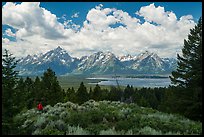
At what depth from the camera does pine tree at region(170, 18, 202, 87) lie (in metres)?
20.8

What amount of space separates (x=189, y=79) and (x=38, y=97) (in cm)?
3452

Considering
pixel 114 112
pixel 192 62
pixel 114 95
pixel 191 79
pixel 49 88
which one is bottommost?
pixel 114 95

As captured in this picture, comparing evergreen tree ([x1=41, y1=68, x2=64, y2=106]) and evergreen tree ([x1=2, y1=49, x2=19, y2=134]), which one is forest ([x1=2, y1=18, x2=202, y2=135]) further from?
evergreen tree ([x1=41, y1=68, x2=64, y2=106])

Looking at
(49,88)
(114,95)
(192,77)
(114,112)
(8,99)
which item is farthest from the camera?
(114,95)

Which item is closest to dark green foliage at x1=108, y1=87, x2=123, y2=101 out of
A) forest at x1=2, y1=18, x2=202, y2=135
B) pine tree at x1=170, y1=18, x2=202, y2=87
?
forest at x1=2, y1=18, x2=202, y2=135

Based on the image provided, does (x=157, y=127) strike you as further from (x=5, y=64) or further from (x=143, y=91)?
(x=143, y=91)

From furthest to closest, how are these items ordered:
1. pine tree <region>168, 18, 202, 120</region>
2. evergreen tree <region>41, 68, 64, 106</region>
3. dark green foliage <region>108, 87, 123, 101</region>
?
dark green foliage <region>108, 87, 123, 101</region>, evergreen tree <region>41, 68, 64, 106</region>, pine tree <region>168, 18, 202, 120</region>

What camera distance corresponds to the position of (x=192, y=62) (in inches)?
850

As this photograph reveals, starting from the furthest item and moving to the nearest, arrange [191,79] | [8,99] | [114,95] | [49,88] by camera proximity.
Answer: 1. [114,95]
2. [49,88]
3. [191,79]
4. [8,99]

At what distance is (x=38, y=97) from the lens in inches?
1949

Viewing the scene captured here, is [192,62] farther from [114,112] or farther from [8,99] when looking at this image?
[8,99]

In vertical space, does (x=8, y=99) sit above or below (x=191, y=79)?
below

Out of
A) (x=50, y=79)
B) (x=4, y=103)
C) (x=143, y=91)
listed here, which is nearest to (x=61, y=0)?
(x=4, y=103)

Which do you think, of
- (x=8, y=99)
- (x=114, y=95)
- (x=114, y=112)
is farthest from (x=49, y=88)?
(x=8, y=99)
